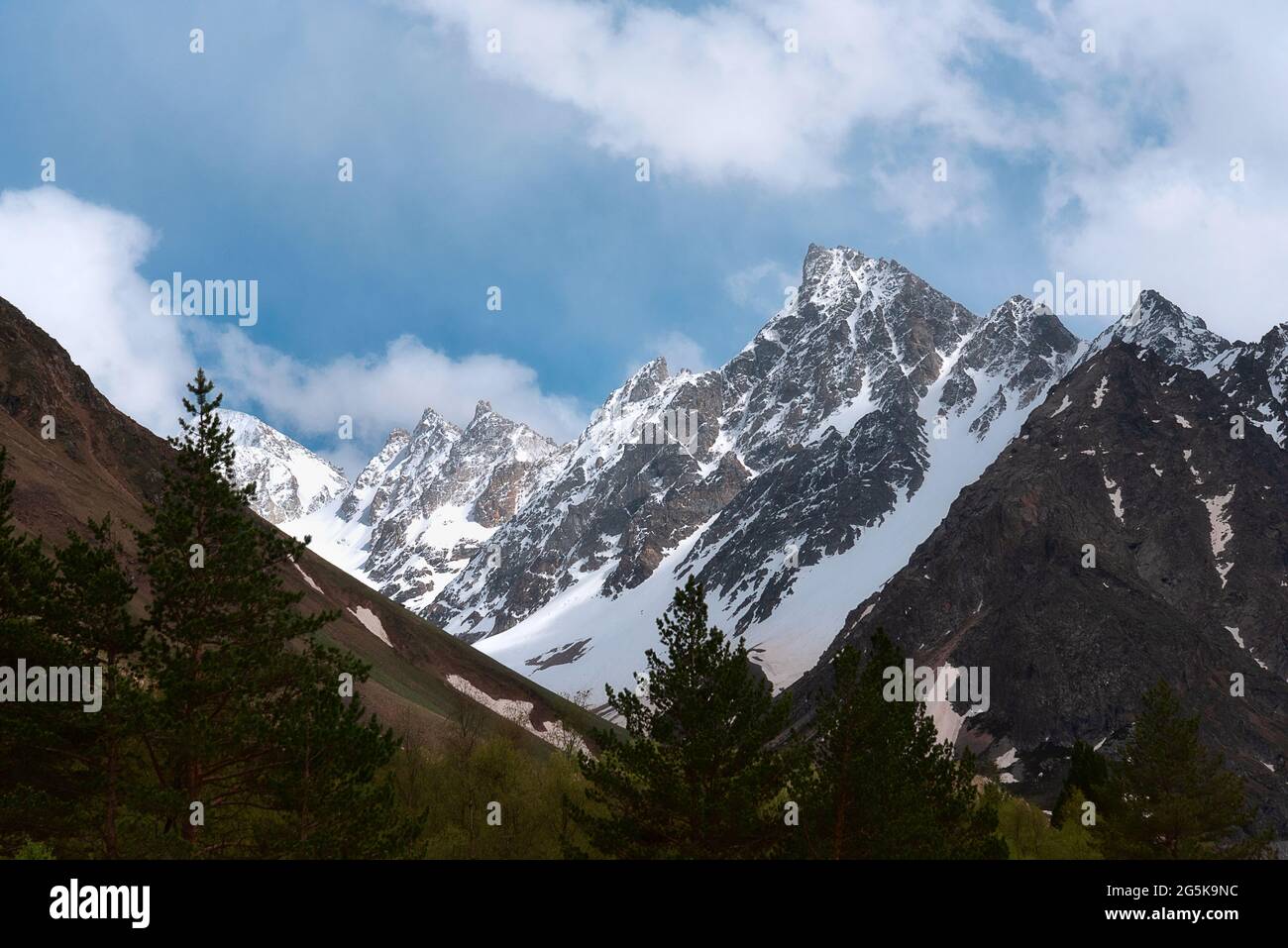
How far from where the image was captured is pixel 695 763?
108 ft

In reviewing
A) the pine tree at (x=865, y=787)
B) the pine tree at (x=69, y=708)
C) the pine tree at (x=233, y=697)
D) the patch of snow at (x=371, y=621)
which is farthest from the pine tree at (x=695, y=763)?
the patch of snow at (x=371, y=621)

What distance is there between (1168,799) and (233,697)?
41.6 metres

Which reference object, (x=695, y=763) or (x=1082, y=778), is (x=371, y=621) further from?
(x=695, y=763)

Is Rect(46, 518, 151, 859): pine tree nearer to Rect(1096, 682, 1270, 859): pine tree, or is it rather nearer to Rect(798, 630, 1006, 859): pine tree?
Rect(798, 630, 1006, 859): pine tree

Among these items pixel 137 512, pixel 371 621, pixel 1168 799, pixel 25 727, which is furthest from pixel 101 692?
pixel 371 621

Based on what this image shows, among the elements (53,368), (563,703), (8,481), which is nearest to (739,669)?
(8,481)

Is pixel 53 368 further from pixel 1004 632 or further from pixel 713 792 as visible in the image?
pixel 1004 632

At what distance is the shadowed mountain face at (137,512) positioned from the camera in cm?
7431

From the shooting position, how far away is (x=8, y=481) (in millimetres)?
32469

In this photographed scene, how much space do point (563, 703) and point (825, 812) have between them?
318ft

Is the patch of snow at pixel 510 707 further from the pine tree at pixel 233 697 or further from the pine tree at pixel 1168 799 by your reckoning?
the pine tree at pixel 233 697

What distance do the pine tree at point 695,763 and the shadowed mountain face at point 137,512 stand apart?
94.4 ft
